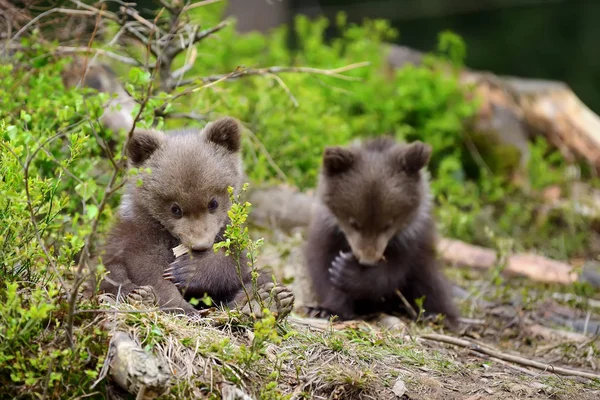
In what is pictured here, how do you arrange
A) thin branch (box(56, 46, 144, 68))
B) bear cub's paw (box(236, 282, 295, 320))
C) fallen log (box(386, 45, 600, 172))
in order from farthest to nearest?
fallen log (box(386, 45, 600, 172)) → thin branch (box(56, 46, 144, 68)) → bear cub's paw (box(236, 282, 295, 320))

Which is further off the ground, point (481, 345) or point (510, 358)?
point (510, 358)

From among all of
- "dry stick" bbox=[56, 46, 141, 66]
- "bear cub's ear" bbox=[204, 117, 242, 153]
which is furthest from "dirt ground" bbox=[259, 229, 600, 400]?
"dry stick" bbox=[56, 46, 141, 66]

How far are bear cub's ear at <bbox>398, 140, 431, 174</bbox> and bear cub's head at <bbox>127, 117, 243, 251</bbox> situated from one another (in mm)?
1819

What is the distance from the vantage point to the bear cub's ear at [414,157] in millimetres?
6281

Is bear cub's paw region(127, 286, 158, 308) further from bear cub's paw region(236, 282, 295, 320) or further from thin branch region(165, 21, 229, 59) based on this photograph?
thin branch region(165, 21, 229, 59)

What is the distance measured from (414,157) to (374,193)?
448 millimetres

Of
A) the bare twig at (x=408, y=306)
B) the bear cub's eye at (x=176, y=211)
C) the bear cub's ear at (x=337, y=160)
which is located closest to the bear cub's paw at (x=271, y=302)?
the bear cub's eye at (x=176, y=211)

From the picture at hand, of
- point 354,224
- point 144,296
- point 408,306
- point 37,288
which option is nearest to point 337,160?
point 354,224

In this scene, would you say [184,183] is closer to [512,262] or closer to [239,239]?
[239,239]

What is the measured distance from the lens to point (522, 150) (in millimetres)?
10984

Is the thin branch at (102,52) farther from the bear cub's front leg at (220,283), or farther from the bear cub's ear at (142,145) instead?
the bear cub's front leg at (220,283)

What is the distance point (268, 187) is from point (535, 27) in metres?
15.3

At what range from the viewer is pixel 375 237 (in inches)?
244

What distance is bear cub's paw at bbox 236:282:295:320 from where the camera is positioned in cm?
444
